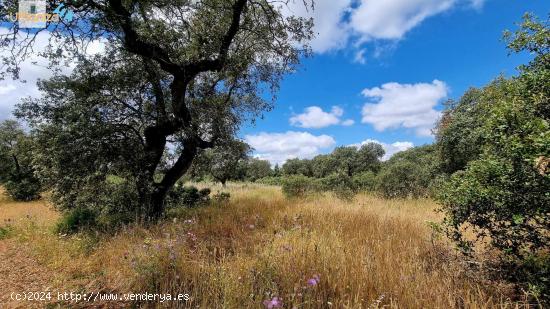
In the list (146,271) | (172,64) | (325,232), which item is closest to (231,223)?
(325,232)

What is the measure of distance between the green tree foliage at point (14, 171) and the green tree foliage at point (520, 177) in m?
30.6

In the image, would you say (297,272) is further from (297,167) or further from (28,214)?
(297,167)

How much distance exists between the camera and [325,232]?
4.91m

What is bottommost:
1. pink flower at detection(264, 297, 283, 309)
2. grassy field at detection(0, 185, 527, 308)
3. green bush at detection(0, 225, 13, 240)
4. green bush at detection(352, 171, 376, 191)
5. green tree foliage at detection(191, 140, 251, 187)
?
green bush at detection(0, 225, 13, 240)

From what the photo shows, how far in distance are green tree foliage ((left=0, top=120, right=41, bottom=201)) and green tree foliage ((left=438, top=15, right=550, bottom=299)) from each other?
3065cm

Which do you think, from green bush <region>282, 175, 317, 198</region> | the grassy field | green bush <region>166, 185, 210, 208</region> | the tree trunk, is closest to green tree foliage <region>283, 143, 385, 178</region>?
green bush <region>282, 175, 317, 198</region>

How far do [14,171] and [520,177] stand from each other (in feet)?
128

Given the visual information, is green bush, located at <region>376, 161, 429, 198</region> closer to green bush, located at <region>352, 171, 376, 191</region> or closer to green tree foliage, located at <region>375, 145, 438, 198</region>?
green tree foliage, located at <region>375, 145, 438, 198</region>

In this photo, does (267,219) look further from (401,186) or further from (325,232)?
(401,186)

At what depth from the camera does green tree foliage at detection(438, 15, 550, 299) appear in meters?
2.75

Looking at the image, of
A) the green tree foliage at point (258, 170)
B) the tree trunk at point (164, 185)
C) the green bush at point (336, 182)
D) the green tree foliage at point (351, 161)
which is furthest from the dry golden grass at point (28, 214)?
the green tree foliage at point (351, 161)

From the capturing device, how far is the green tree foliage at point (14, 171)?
2595 cm

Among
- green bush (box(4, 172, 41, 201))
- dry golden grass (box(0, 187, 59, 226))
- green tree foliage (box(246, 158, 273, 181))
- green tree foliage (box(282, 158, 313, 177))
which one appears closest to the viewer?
dry golden grass (box(0, 187, 59, 226))

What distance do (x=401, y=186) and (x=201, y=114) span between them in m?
9.31
